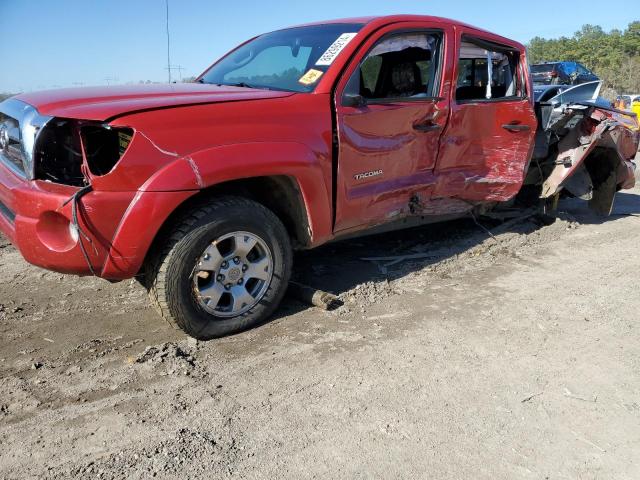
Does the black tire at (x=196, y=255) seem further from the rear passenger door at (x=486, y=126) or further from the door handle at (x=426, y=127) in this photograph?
the rear passenger door at (x=486, y=126)

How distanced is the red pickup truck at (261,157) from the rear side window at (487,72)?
0.6 inches

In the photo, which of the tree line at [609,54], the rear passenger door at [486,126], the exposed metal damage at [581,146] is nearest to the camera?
the rear passenger door at [486,126]

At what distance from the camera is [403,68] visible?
4.36m

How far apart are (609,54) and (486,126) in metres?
48.1

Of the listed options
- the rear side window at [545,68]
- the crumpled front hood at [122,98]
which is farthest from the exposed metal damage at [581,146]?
the rear side window at [545,68]

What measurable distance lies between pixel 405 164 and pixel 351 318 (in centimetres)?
123

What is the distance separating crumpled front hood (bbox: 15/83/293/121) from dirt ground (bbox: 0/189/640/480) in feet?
4.45

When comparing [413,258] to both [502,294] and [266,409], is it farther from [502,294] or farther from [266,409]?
[266,409]

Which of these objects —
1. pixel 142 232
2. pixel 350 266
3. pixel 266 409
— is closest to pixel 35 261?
pixel 142 232

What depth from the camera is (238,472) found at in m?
2.18

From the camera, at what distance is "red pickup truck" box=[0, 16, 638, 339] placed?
9.27 feet

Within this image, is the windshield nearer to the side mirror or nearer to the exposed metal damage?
Result: the side mirror

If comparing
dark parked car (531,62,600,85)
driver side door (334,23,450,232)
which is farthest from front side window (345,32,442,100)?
dark parked car (531,62,600,85)

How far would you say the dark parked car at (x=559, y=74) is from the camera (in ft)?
60.9
